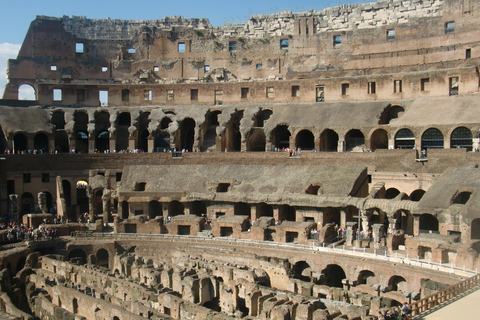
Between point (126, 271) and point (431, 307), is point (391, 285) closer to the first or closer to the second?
point (431, 307)

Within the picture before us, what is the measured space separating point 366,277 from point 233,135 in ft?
81.0

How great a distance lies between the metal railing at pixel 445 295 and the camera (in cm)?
1755

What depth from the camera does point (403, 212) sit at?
32250 millimetres

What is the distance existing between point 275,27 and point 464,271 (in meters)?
39.2

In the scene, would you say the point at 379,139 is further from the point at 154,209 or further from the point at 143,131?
the point at 143,131

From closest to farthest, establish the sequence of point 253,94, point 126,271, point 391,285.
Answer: point 391,285, point 126,271, point 253,94

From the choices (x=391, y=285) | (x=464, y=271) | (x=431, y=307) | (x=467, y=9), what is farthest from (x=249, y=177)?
(x=467, y=9)

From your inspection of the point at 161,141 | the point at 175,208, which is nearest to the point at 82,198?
the point at 161,141

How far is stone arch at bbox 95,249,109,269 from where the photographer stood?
109ft

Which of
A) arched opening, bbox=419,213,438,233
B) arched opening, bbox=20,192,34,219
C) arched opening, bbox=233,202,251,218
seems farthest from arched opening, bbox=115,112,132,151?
arched opening, bbox=419,213,438,233

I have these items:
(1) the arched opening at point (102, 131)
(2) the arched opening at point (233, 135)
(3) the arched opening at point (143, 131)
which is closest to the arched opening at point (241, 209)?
(2) the arched opening at point (233, 135)

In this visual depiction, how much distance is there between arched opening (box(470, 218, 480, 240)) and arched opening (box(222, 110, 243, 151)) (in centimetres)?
2485

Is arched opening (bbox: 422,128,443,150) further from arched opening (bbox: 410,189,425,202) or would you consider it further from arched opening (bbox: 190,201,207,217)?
arched opening (bbox: 190,201,207,217)

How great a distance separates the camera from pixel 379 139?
1655 inches
